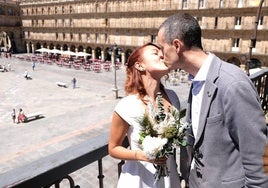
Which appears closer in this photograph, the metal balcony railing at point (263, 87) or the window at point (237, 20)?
the metal balcony railing at point (263, 87)

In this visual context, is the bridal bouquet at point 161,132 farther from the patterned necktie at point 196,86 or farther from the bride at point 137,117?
the patterned necktie at point 196,86

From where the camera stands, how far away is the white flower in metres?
1.93

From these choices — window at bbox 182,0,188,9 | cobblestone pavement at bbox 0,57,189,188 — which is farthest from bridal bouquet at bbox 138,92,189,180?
window at bbox 182,0,188,9

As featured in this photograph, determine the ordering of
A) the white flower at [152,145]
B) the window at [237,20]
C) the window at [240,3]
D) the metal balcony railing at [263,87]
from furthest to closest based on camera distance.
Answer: the window at [237,20], the window at [240,3], the metal balcony railing at [263,87], the white flower at [152,145]

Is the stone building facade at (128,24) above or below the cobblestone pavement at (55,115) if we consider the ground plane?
above

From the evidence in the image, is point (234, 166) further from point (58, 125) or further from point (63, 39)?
point (63, 39)

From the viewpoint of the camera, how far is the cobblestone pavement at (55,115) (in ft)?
37.6

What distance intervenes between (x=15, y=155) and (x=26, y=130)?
3450mm

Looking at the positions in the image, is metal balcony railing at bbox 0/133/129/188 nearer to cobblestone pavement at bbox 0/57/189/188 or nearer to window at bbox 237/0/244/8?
cobblestone pavement at bbox 0/57/189/188

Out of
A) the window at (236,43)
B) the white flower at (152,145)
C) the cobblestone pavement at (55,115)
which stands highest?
the white flower at (152,145)

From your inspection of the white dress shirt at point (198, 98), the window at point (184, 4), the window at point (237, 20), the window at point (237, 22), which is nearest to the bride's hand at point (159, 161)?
the white dress shirt at point (198, 98)

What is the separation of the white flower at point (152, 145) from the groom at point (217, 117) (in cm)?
33

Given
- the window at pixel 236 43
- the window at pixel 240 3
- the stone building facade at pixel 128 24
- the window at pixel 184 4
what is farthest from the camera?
the window at pixel 184 4

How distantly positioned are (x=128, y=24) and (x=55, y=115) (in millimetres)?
26847
